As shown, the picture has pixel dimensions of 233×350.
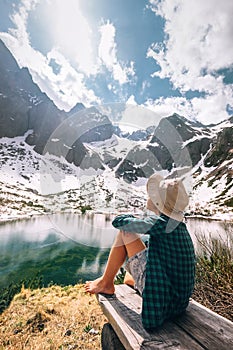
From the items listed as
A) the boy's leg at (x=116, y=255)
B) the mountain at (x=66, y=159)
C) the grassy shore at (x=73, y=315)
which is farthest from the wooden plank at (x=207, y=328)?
the mountain at (x=66, y=159)

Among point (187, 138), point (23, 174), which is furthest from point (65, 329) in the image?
point (187, 138)

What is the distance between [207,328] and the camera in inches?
64.8

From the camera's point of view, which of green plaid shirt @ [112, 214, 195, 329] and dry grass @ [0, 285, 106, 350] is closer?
green plaid shirt @ [112, 214, 195, 329]

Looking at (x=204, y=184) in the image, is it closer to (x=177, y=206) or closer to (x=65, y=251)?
(x=65, y=251)

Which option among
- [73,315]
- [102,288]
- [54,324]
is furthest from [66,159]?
[102,288]

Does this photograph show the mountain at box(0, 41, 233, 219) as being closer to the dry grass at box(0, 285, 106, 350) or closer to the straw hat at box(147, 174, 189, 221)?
the dry grass at box(0, 285, 106, 350)

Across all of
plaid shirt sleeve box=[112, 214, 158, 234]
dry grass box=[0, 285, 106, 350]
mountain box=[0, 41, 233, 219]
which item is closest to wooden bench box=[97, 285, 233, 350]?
plaid shirt sleeve box=[112, 214, 158, 234]

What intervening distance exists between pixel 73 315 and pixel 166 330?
90.1 inches

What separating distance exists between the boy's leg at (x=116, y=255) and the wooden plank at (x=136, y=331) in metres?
0.11

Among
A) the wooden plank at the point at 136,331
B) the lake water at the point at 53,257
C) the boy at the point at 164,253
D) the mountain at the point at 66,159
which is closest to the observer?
the wooden plank at the point at 136,331

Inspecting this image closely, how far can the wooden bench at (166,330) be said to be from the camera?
1419mm

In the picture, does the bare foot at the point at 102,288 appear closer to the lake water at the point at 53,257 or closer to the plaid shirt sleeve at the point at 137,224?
the plaid shirt sleeve at the point at 137,224

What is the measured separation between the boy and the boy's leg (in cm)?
10

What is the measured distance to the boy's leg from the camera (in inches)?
83.6
